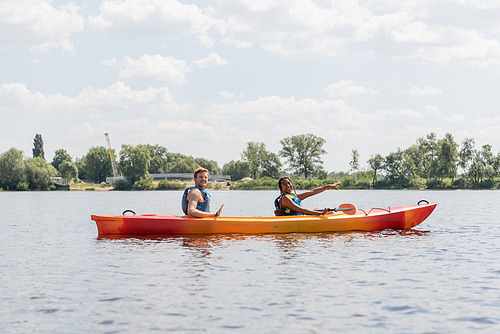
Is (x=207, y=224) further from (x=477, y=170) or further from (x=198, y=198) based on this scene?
(x=477, y=170)

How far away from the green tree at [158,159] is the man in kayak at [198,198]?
128m

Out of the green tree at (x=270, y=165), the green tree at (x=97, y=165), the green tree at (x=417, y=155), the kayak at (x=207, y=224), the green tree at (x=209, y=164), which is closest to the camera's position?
the kayak at (x=207, y=224)

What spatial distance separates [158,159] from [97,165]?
19.9 metres

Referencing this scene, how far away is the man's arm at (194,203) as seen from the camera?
520 inches

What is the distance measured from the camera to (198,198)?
13336 millimetres

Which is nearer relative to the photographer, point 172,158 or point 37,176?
point 37,176

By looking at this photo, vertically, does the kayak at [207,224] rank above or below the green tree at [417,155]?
below

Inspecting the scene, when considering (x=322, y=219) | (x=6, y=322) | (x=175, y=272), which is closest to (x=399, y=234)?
(x=322, y=219)

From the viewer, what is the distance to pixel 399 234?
562 inches

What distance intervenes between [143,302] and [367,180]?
8785cm

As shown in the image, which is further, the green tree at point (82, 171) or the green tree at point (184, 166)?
the green tree at point (184, 166)

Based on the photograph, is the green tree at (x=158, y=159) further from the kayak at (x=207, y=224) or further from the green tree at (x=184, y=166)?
the kayak at (x=207, y=224)

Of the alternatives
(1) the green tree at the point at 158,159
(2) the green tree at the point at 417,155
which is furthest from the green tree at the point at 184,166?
(2) the green tree at the point at 417,155

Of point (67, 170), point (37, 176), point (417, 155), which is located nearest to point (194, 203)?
point (37, 176)
